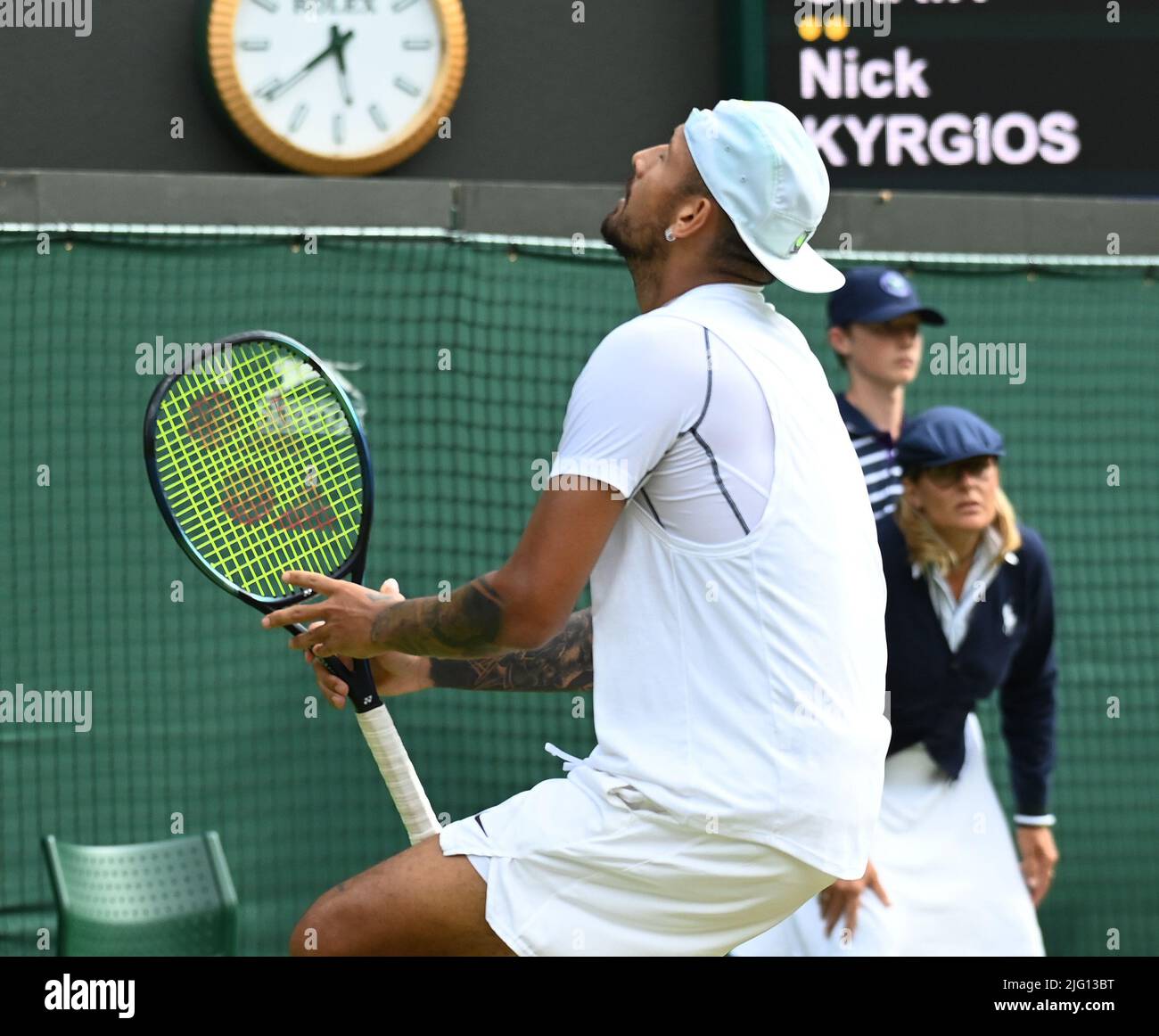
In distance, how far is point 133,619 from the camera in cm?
601

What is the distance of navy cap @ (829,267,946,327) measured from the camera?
17.5ft

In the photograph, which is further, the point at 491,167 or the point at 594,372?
the point at 491,167

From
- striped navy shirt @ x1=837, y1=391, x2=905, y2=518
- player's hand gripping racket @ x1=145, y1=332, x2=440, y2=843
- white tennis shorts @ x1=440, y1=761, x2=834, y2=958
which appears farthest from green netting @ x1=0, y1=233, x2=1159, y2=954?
white tennis shorts @ x1=440, y1=761, x2=834, y2=958

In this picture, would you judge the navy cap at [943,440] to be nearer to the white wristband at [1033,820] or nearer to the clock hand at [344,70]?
the white wristband at [1033,820]

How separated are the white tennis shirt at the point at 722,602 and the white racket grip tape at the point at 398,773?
465 mm

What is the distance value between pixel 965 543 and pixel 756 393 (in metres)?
2.29

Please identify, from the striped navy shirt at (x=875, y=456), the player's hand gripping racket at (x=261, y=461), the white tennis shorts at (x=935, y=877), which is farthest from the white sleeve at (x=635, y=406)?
the striped navy shirt at (x=875, y=456)

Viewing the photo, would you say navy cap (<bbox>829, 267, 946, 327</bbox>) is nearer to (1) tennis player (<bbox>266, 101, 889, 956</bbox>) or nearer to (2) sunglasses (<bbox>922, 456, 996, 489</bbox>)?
(2) sunglasses (<bbox>922, 456, 996, 489</bbox>)

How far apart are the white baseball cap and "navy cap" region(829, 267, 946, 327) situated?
97.1 inches

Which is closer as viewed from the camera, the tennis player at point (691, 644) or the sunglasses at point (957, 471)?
the tennis player at point (691, 644)

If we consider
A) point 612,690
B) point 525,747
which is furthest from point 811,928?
point 612,690

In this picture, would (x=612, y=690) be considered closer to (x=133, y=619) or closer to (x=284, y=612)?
(x=284, y=612)
